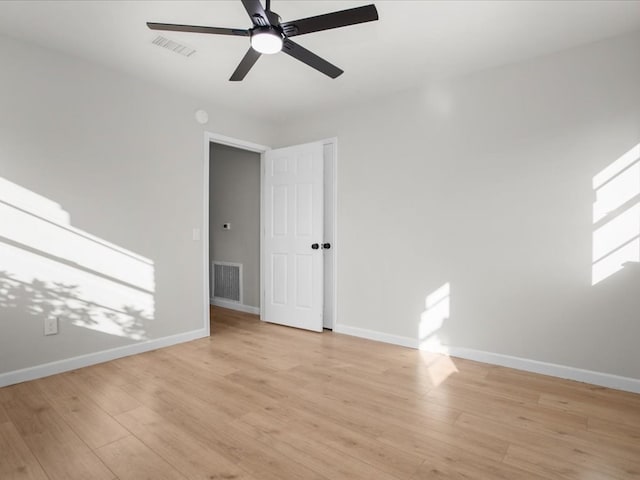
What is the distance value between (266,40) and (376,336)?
297cm

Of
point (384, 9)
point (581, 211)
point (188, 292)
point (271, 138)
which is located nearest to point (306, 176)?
point (271, 138)

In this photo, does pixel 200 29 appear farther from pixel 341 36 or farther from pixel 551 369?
pixel 551 369

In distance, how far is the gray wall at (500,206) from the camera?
268 cm

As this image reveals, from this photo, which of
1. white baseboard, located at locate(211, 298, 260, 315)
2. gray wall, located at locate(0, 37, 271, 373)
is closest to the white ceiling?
gray wall, located at locate(0, 37, 271, 373)

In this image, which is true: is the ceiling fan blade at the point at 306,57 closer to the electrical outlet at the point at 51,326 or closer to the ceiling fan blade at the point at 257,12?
the ceiling fan blade at the point at 257,12

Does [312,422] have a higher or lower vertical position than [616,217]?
lower

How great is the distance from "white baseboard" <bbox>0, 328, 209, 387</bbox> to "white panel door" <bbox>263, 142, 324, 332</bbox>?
1.03 m

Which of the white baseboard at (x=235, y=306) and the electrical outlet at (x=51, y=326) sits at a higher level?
the electrical outlet at (x=51, y=326)

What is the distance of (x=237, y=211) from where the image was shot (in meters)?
5.34

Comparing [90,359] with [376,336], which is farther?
[376,336]

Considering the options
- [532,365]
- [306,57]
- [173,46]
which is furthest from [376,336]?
[173,46]

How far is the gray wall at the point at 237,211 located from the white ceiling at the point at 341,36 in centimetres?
175

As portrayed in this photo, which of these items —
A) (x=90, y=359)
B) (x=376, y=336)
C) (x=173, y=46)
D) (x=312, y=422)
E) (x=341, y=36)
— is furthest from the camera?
(x=376, y=336)

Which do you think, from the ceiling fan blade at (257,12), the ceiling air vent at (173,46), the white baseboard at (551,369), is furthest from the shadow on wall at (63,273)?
the white baseboard at (551,369)
